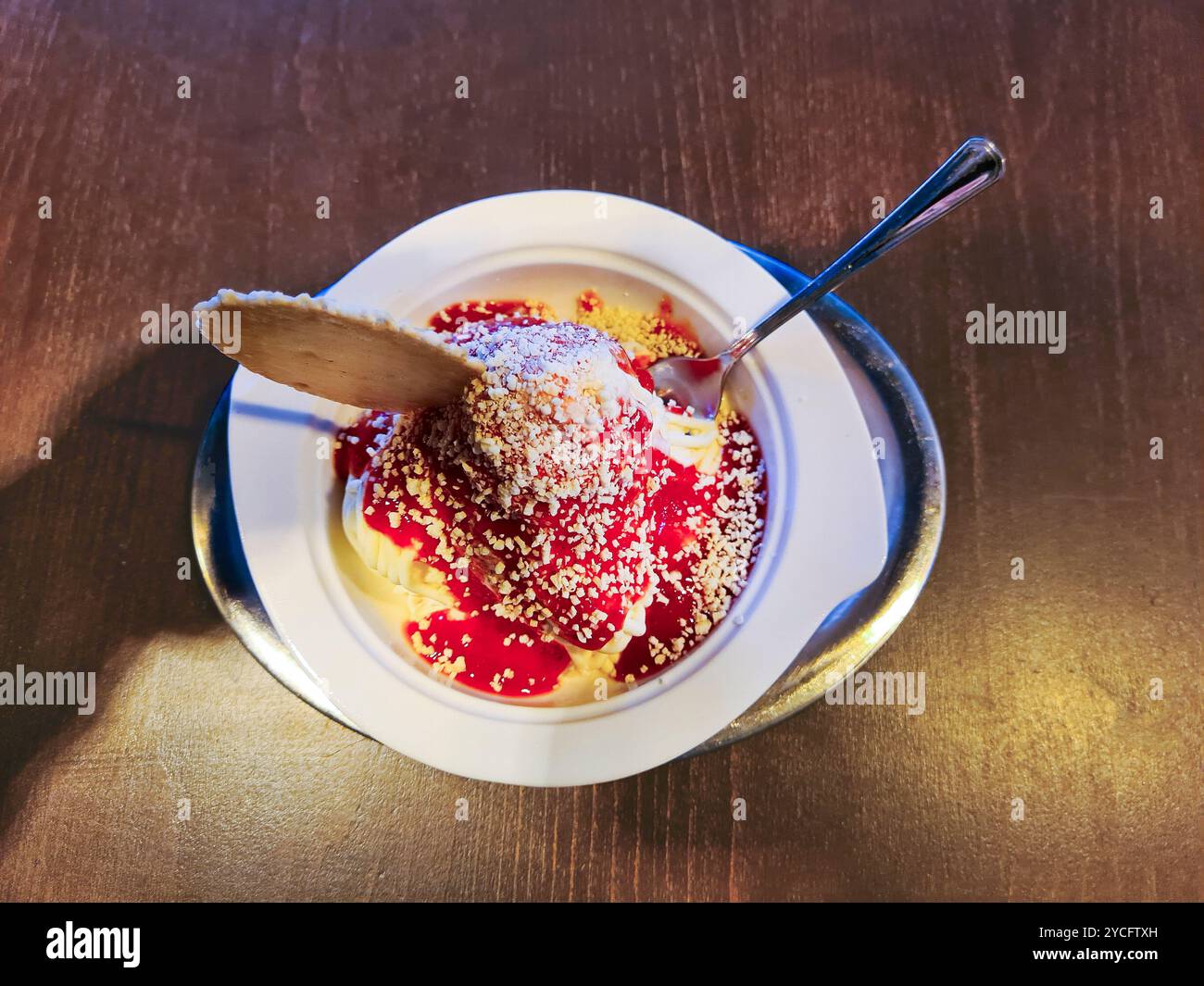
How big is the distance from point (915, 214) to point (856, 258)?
0.28ft

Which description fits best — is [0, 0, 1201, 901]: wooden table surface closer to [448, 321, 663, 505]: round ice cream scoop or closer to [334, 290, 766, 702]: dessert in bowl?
[334, 290, 766, 702]: dessert in bowl

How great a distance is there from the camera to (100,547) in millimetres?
1269

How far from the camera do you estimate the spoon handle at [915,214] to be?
3.23ft

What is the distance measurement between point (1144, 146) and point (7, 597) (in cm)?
197

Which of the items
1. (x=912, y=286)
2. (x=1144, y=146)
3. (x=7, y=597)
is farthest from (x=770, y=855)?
(x=1144, y=146)

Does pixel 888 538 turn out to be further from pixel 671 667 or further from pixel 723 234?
pixel 723 234

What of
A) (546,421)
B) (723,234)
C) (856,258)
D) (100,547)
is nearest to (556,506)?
(546,421)

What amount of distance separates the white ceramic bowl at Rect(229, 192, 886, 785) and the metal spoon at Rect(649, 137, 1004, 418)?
3 cm

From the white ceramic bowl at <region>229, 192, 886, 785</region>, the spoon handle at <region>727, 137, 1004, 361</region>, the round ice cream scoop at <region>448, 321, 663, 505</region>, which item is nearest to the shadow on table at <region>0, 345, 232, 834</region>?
the white ceramic bowl at <region>229, 192, 886, 785</region>

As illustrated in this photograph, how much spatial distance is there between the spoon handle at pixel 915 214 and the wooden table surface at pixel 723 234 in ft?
0.96

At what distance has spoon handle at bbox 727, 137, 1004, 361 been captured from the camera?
0.98 m

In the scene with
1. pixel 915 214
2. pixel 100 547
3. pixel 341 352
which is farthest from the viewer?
pixel 100 547
